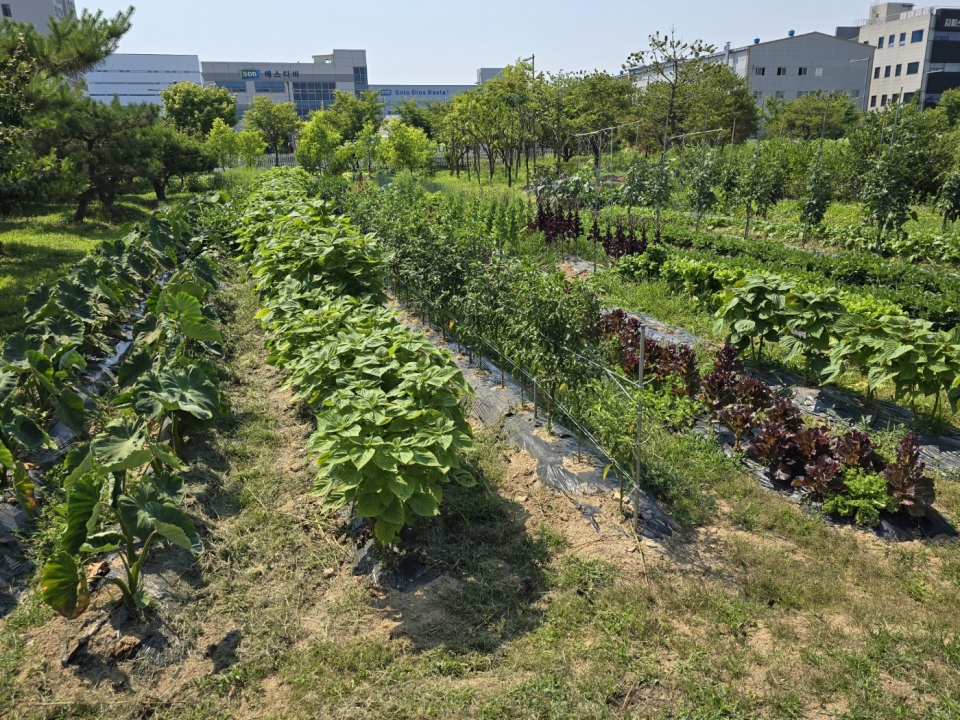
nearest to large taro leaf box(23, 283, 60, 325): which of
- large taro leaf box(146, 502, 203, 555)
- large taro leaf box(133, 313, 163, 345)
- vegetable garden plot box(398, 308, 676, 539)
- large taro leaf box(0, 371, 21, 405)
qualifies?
large taro leaf box(133, 313, 163, 345)

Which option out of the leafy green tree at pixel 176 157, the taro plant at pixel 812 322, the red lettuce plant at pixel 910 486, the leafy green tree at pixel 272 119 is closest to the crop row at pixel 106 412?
the red lettuce plant at pixel 910 486

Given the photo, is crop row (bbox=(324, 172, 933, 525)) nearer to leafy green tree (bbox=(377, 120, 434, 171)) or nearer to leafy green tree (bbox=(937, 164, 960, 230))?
leafy green tree (bbox=(937, 164, 960, 230))

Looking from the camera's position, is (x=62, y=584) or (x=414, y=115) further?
(x=414, y=115)

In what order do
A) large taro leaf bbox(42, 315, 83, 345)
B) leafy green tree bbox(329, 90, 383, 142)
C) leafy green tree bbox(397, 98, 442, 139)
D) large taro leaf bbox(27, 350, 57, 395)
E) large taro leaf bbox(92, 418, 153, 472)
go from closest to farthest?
large taro leaf bbox(92, 418, 153, 472) → large taro leaf bbox(27, 350, 57, 395) → large taro leaf bbox(42, 315, 83, 345) → leafy green tree bbox(329, 90, 383, 142) → leafy green tree bbox(397, 98, 442, 139)

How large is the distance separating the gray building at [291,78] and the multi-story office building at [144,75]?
686cm

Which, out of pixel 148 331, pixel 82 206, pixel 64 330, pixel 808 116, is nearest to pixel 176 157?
pixel 82 206

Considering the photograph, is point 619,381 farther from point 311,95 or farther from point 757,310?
point 311,95

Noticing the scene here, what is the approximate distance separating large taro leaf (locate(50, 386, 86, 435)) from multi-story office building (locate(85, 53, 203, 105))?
372 ft

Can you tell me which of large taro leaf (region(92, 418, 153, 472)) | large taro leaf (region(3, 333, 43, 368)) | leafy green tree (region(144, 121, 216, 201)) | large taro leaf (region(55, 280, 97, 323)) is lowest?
large taro leaf (region(92, 418, 153, 472))

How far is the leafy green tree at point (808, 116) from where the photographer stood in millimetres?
32375

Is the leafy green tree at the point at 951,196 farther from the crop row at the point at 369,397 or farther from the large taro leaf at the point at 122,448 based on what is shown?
the large taro leaf at the point at 122,448

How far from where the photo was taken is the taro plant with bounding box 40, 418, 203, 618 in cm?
340

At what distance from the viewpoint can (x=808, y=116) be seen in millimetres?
32469

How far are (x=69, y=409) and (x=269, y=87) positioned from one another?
105 m
